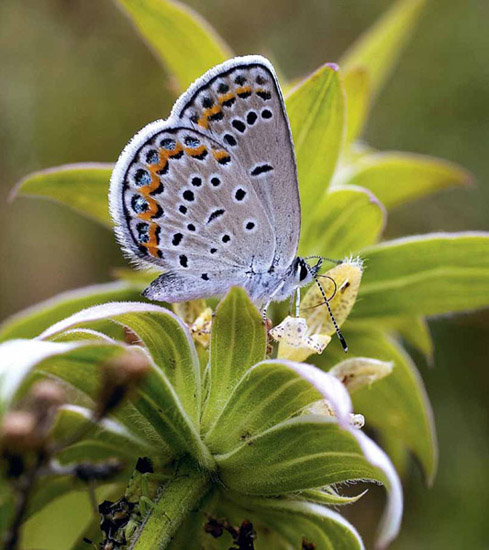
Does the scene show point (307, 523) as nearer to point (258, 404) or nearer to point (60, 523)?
point (258, 404)

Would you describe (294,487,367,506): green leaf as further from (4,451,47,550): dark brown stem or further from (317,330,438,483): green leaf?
(4,451,47,550): dark brown stem

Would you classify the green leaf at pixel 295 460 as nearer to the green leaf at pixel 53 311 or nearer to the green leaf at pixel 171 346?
the green leaf at pixel 171 346

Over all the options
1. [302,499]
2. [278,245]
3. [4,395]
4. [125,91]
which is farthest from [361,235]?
[125,91]

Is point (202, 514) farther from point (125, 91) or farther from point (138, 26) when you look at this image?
point (125, 91)

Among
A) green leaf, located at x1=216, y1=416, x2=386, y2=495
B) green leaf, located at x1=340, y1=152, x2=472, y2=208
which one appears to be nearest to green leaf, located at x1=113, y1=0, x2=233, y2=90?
green leaf, located at x1=340, y1=152, x2=472, y2=208

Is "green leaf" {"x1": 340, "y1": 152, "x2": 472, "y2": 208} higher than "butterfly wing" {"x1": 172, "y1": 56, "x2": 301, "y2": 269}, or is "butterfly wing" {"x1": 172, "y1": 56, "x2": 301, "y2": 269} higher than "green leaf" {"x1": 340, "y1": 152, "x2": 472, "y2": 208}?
"butterfly wing" {"x1": 172, "y1": 56, "x2": 301, "y2": 269}

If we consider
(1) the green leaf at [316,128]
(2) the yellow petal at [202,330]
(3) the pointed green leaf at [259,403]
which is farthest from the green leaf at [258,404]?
(1) the green leaf at [316,128]
